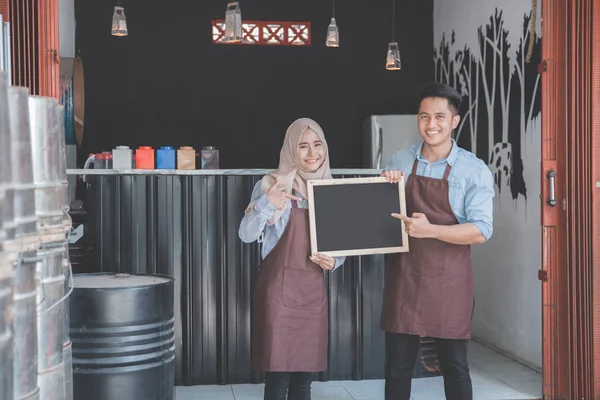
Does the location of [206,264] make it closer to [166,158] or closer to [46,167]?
[166,158]

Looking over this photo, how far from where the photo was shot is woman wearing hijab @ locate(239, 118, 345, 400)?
2.99 m

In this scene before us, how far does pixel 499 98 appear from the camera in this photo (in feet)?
18.1

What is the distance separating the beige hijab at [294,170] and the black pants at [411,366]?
2.46ft

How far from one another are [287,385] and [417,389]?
142 cm

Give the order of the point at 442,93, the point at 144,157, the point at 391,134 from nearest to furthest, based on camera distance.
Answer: the point at 442,93 < the point at 144,157 < the point at 391,134

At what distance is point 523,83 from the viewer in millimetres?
A: 5062

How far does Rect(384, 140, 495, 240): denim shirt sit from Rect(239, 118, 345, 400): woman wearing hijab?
0.53 metres

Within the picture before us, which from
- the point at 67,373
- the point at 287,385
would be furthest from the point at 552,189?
the point at 67,373

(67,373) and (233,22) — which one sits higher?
(233,22)

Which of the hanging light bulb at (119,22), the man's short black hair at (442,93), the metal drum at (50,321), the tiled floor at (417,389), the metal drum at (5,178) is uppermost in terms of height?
the hanging light bulb at (119,22)

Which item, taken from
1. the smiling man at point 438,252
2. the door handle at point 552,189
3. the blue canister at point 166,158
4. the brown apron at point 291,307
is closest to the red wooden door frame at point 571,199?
the door handle at point 552,189

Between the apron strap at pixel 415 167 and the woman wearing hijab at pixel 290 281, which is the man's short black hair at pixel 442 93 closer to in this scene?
the apron strap at pixel 415 167

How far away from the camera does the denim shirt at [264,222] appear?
2941mm

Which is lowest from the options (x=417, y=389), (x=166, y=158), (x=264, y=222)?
(x=417, y=389)
